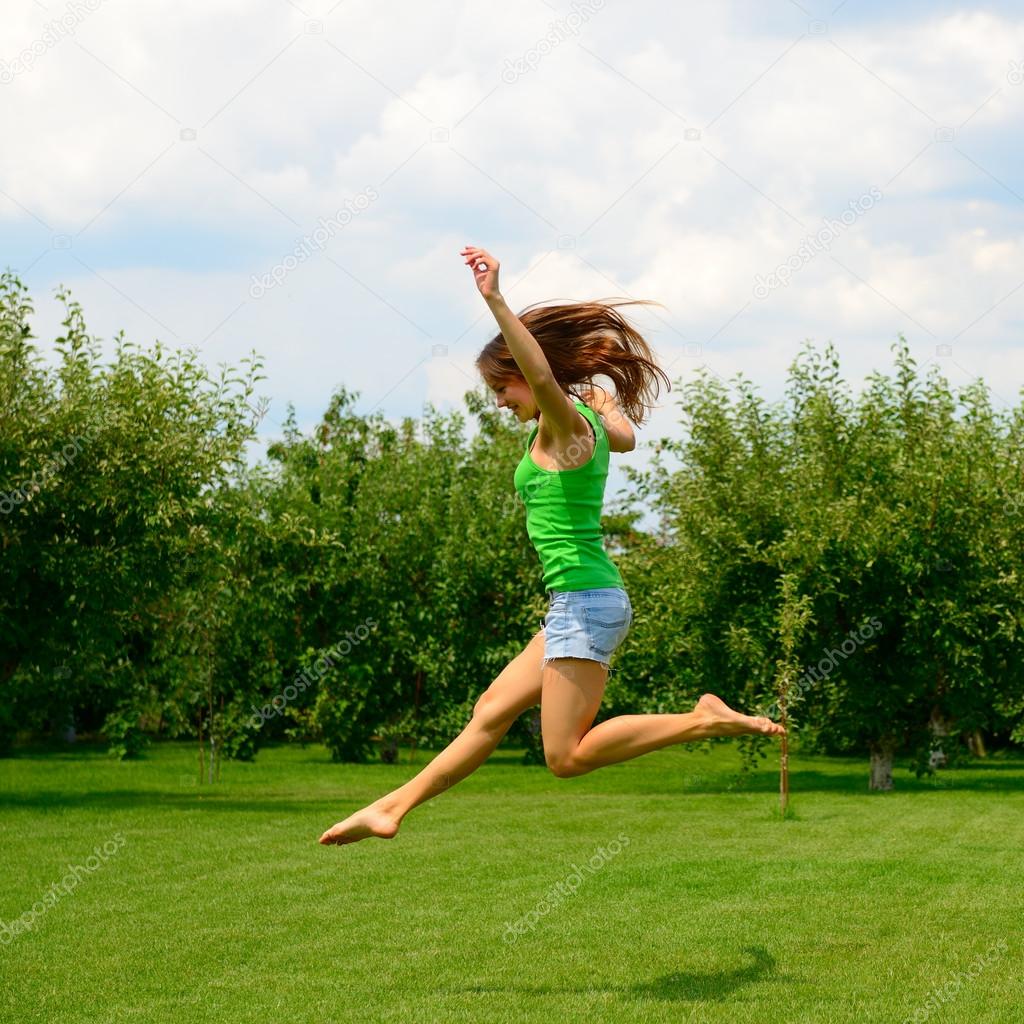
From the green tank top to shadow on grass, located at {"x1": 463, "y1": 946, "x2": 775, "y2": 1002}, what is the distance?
70.1 inches

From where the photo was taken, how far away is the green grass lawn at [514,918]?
5.82 metres

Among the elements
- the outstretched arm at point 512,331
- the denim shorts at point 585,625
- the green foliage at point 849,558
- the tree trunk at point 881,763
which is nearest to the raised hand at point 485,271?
the outstretched arm at point 512,331

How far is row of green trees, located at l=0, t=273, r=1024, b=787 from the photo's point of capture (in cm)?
1855

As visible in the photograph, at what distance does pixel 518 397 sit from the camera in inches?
226

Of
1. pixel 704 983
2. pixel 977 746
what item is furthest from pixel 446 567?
pixel 704 983

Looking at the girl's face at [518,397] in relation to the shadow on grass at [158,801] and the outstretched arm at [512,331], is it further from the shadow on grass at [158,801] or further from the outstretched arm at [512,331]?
the shadow on grass at [158,801]

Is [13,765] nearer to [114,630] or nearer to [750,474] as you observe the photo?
[114,630]

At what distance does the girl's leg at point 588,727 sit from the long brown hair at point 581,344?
122cm

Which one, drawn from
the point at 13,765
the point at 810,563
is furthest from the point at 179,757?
the point at 810,563

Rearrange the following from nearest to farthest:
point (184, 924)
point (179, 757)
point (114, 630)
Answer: point (184, 924) < point (114, 630) < point (179, 757)

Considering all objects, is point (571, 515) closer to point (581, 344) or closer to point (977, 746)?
point (581, 344)

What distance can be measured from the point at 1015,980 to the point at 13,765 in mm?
29539

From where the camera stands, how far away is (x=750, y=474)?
23.6m

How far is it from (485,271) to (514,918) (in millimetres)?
4494
